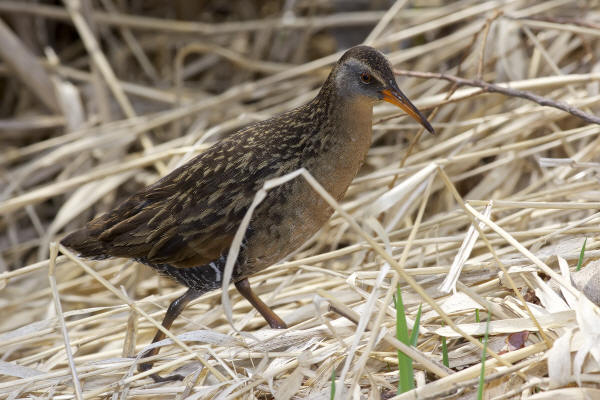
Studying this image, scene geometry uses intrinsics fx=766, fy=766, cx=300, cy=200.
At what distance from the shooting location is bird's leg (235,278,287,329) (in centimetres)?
261

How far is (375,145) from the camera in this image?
13.6ft

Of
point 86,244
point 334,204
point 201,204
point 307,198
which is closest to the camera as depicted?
point 334,204

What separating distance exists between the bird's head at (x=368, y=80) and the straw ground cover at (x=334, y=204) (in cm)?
27

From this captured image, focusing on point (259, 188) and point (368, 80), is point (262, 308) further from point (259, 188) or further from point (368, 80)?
point (368, 80)

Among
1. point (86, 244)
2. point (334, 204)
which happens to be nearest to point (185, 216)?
point (86, 244)

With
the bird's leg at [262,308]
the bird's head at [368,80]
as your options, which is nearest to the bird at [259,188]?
the bird's head at [368,80]

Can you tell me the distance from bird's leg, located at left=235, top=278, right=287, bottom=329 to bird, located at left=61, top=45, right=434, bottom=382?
5.0 inches

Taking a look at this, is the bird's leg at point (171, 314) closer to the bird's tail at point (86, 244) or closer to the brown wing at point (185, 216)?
the brown wing at point (185, 216)

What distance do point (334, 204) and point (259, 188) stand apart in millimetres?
640

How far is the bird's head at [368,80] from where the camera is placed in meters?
2.29

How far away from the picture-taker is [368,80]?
2316mm

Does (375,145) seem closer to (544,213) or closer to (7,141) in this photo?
(544,213)

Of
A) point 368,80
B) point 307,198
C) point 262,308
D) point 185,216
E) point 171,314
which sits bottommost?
point 262,308

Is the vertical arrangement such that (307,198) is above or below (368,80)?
below
